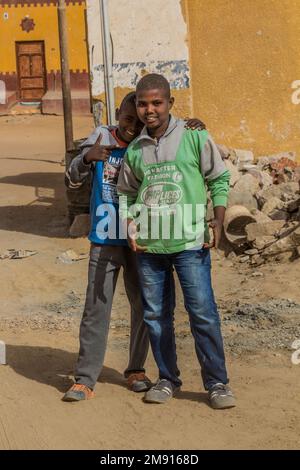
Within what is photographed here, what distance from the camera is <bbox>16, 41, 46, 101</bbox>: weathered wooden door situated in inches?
1089

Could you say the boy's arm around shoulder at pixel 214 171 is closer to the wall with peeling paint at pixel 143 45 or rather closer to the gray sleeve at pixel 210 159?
the gray sleeve at pixel 210 159

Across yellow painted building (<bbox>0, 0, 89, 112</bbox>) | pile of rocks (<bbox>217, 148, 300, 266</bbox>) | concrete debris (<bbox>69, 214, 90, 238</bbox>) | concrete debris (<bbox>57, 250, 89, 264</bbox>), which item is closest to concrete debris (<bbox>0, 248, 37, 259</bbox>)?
concrete debris (<bbox>57, 250, 89, 264</bbox>)

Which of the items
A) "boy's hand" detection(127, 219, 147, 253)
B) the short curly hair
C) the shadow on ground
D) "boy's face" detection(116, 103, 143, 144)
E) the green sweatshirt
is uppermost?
the short curly hair

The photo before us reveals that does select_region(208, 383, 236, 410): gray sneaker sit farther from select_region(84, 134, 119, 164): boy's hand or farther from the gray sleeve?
select_region(84, 134, 119, 164): boy's hand

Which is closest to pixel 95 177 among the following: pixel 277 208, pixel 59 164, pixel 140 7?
pixel 277 208

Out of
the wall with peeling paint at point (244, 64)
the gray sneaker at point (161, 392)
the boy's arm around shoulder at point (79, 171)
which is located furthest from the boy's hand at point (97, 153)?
the wall with peeling paint at point (244, 64)

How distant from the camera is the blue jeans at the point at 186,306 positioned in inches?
195

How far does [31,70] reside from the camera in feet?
90.9

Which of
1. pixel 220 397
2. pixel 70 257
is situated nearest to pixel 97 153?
pixel 220 397

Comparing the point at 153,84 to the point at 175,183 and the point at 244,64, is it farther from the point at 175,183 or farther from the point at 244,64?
the point at 244,64

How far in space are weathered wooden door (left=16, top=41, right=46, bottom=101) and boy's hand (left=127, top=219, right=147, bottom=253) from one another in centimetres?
2330

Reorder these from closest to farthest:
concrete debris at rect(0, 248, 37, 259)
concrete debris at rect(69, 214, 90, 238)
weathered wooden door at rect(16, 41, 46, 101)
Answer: concrete debris at rect(0, 248, 37, 259)
concrete debris at rect(69, 214, 90, 238)
weathered wooden door at rect(16, 41, 46, 101)

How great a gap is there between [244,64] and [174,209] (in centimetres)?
643

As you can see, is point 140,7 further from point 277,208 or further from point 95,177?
point 95,177
